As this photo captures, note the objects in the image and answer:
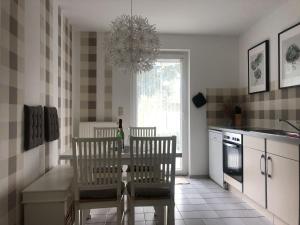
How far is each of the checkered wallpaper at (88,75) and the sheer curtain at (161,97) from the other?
2.48 feet

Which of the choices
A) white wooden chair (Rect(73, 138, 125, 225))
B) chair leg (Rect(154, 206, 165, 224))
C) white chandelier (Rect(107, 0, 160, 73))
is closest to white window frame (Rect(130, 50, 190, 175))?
chair leg (Rect(154, 206, 165, 224))

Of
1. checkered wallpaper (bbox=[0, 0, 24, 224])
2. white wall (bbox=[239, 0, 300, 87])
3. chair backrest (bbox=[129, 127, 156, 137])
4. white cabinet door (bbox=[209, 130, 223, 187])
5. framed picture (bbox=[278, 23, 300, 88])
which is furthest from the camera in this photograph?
white cabinet door (bbox=[209, 130, 223, 187])

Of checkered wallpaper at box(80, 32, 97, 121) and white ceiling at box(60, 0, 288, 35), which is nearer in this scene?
white ceiling at box(60, 0, 288, 35)

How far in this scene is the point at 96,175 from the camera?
7.26ft

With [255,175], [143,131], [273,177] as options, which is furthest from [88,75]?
[273,177]

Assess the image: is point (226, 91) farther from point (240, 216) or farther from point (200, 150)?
point (240, 216)

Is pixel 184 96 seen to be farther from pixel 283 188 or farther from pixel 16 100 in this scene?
pixel 16 100

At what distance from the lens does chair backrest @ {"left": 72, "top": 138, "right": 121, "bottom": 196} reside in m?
2.15

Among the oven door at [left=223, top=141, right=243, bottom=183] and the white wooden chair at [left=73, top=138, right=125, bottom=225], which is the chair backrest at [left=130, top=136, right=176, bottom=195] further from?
the oven door at [left=223, top=141, right=243, bottom=183]

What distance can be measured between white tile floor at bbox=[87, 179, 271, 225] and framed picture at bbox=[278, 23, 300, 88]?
159 cm

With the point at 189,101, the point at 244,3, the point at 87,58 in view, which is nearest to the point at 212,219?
the point at 189,101

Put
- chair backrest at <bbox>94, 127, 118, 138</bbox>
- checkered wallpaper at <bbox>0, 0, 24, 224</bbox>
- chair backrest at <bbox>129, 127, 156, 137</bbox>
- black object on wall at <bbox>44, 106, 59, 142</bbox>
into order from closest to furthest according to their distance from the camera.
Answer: checkered wallpaper at <bbox>0, 0, 24, 224</bbox> → black object on wall at <bbox>44, 106, 59, 142</bbox> → chair backrest at <bbox>94, 127, 118, 138</bbox> → chair backrest at <bbox>129, 127, 156, 137</bbox>

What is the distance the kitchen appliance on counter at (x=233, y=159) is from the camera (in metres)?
3.41

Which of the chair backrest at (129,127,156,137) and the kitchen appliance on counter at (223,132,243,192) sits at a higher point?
the chair backrest at (129,127,156,137)
